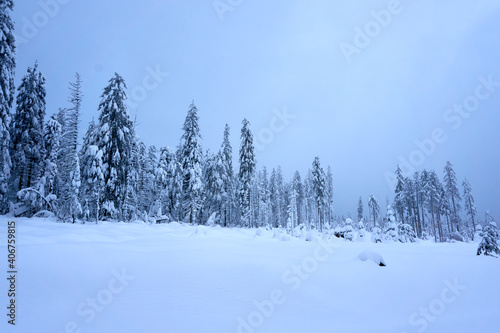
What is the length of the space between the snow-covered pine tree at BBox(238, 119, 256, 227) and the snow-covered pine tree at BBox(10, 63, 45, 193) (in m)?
19.8

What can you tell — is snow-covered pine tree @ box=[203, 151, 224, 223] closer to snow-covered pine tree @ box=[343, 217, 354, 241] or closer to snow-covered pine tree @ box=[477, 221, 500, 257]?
snow-covered pine tree @ box=[343, 217, 354, 241]

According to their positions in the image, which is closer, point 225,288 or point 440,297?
point 225,288

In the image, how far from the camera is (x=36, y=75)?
20500 mm

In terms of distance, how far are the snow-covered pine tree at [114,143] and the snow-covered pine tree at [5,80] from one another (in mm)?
4556

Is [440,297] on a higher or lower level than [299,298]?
lower

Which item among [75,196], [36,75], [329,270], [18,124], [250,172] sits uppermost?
[36,75]

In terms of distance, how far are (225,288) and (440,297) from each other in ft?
15.2

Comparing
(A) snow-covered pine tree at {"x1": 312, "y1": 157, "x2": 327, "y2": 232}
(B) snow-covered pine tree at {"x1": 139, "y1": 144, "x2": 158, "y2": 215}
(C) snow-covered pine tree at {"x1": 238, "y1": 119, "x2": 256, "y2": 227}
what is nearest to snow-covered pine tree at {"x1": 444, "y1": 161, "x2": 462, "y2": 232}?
(A) snow-covered pine tree at {"x1": 312, "y1": 157, "x2": 327, "y2": 232}

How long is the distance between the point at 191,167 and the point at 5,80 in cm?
1539

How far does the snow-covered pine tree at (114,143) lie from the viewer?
16.3 metres

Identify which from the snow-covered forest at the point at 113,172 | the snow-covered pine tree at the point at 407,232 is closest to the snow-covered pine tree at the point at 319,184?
the snow-covered forest at the point at 113,172

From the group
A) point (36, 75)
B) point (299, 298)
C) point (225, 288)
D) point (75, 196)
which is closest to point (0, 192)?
point (75, 196)

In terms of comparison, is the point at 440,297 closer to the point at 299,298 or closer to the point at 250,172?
the point at 299,298

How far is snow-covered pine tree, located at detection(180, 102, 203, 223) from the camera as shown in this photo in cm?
2577
